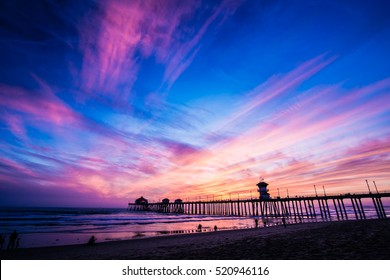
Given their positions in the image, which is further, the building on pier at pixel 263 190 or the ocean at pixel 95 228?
the building on pier at pixel 263 190

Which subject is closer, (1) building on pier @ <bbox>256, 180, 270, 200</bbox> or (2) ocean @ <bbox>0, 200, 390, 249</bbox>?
(2) ocean @ <bbox>0, 200, 390, 249</bbox>

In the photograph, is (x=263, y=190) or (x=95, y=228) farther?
(x=263, y=190)

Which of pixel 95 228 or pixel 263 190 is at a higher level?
pixel 263 190

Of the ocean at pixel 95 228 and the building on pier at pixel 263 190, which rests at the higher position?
the building on pier at pixel 263 190

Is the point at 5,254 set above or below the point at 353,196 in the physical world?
below

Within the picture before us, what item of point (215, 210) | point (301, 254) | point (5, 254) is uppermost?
point (215, 210)

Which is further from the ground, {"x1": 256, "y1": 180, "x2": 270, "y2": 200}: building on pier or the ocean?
{"x1": 256, "y1": 180, "x2": 270, "y2": 200}: building on pier
